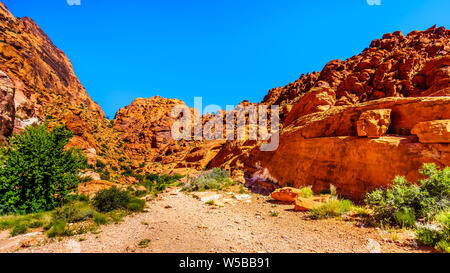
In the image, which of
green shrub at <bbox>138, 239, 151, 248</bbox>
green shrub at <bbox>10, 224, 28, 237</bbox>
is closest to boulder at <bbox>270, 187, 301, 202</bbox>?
green shrub at <bbox>138, 239, 151, 248</bbox>

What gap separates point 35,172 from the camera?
8.14 m

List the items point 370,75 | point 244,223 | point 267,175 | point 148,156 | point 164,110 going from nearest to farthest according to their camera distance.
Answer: point 244,223, point 267,175, point 370,75, point 148,156, point 164,110

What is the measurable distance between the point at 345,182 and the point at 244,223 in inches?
224

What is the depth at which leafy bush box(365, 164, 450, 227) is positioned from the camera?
4.48 metres

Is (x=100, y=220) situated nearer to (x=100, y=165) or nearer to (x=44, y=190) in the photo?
(x=44, y=190)

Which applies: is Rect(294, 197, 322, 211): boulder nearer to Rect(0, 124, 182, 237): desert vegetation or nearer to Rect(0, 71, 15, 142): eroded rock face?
Rect(0, 124, 182, 237): desert vegetation

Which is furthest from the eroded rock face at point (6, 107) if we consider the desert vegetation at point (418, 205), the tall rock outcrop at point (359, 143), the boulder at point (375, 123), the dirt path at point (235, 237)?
the boulder at point (375, 123)

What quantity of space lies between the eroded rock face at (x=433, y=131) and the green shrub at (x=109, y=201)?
531 inches

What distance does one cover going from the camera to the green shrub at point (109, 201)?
8438 mm

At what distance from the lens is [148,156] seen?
164ft

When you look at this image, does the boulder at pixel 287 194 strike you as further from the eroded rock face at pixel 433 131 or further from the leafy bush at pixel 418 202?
the eroded rock face at pixel 433 131

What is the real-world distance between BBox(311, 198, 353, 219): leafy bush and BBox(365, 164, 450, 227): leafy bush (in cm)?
103
